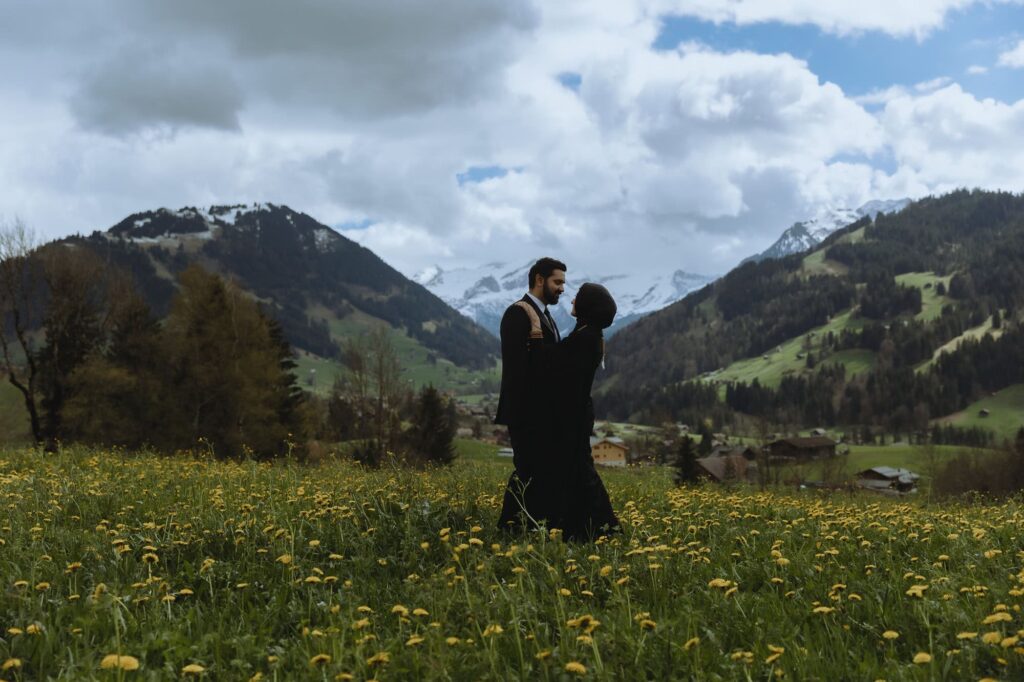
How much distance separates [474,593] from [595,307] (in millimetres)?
3543

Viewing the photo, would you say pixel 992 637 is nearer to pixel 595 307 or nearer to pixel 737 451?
pixel 595 307

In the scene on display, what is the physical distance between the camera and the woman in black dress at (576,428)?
25.2 ft

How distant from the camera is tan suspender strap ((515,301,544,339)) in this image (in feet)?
25.5

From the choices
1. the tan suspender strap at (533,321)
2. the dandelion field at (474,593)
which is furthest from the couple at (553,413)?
the dandelion field at (474,593)

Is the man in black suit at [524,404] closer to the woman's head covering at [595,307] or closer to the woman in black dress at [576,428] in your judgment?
the woman in black dress at [576,428]

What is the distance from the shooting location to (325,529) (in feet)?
24.0

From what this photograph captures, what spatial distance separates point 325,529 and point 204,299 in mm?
41721

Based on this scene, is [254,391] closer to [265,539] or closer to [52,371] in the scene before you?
[52,371]

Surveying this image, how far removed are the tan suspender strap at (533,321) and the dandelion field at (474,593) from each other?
7.23 feet

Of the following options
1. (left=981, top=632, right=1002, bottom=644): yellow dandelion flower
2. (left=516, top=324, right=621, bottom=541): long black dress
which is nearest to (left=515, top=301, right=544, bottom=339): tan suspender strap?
(left=516, top=324, right=621, bottom=541): long black dress

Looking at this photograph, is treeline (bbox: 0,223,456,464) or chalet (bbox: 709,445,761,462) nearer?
treeline (bbox: 0,223,456,464)

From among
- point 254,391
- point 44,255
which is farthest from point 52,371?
point 254,391

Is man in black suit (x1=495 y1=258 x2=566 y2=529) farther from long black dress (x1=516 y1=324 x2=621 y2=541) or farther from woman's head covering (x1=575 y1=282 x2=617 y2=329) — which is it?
woman's head covering (x1=575 y1=282 x2=617 y2=329)

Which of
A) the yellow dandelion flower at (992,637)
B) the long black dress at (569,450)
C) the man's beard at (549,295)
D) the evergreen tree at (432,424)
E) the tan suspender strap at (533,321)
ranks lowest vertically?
the evergreen tree at (432,424)
